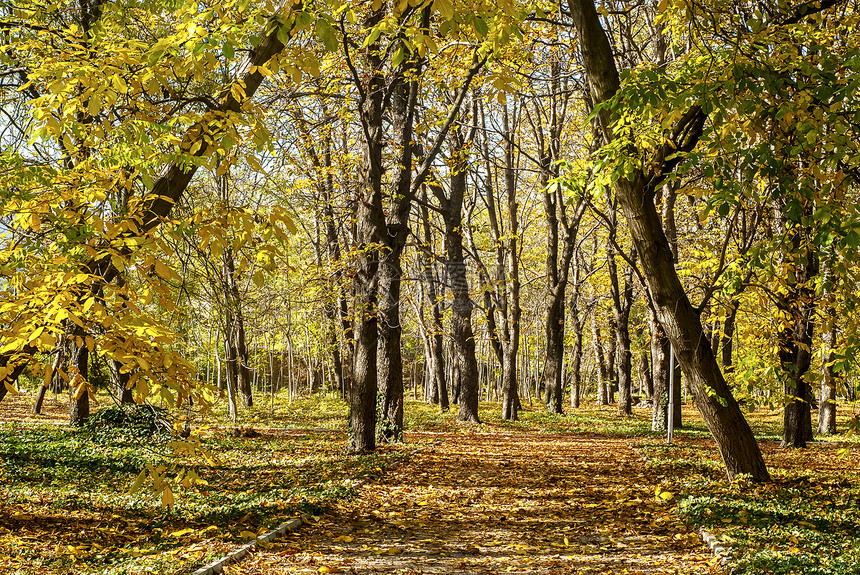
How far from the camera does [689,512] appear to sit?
6832 mm

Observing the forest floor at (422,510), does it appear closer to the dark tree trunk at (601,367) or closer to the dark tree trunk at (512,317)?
the dark tree trunk at (512,317)

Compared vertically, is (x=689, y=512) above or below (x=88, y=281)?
below

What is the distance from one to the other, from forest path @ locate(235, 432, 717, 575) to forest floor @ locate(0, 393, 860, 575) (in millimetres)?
28

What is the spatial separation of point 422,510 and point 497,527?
1.07 m

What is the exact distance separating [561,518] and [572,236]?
14.0 m

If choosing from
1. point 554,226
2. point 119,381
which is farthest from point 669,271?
point 554,226

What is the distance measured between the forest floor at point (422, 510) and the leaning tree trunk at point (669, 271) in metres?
0.65

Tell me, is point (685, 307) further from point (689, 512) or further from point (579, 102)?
point (579, 102)

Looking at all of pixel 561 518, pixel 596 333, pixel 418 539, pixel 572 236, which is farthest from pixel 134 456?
pixel 596 333

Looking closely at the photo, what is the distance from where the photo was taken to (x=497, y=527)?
679 centimetres

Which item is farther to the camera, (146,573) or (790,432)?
(790,432)

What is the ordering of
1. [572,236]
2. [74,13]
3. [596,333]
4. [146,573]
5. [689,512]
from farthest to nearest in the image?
[596,333] → [572,236] → [74,13] → [689,512] → [146,573]

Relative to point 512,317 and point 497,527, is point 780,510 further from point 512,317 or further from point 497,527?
point 512,317

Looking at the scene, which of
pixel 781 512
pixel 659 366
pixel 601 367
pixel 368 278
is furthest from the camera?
pixel 601 367
